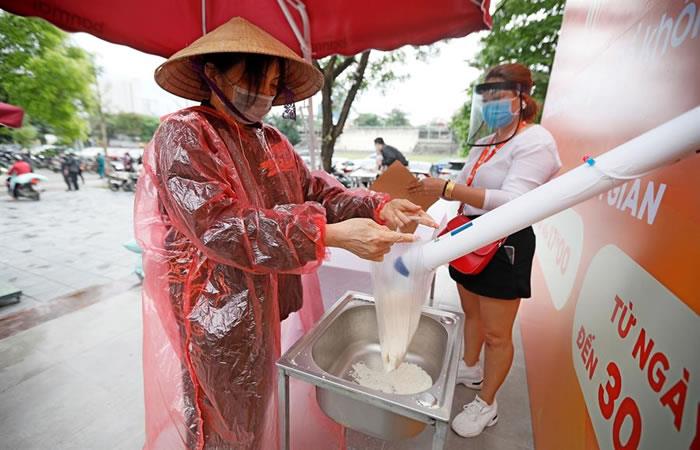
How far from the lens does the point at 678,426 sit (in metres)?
0.69

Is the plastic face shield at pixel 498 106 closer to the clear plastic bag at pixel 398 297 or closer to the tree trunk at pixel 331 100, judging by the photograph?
the clear plastic bag at pixel 398 297

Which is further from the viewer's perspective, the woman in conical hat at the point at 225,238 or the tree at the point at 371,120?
the tree at the point at 371,120

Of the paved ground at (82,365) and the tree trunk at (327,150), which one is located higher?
the tree trunk at (327,150)

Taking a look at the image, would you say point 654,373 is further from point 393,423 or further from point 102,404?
point 102,404

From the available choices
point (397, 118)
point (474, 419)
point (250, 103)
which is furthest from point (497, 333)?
point (397, 118)

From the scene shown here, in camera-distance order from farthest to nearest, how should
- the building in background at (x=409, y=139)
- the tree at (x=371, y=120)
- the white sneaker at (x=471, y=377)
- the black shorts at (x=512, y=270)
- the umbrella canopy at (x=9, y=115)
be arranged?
1. the tree at (x=371, y=120)
2. the building in background at (x=409, y=139)
3. the umbrella canopy at (x=9, y=115)
4. the white sneaker at (x=471, y=377)
5. the black shorts at (x=512, y=270)

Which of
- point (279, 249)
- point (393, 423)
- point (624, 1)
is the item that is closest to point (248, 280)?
point (279, 249)

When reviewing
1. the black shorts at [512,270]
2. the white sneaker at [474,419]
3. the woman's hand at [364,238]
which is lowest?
the white sneaker at [474,419]

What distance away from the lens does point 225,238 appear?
0.82 m

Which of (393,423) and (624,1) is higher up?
(624,1)

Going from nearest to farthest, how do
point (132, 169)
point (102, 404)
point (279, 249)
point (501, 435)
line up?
point (279, 249), point (501, 435), point (102, 404), point (132, 169)

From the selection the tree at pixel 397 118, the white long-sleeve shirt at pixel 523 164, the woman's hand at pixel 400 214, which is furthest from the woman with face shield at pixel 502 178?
the tree at pixel 397 118

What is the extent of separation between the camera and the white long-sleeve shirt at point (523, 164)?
4.22ft

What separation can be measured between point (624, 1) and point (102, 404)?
3.31 m
